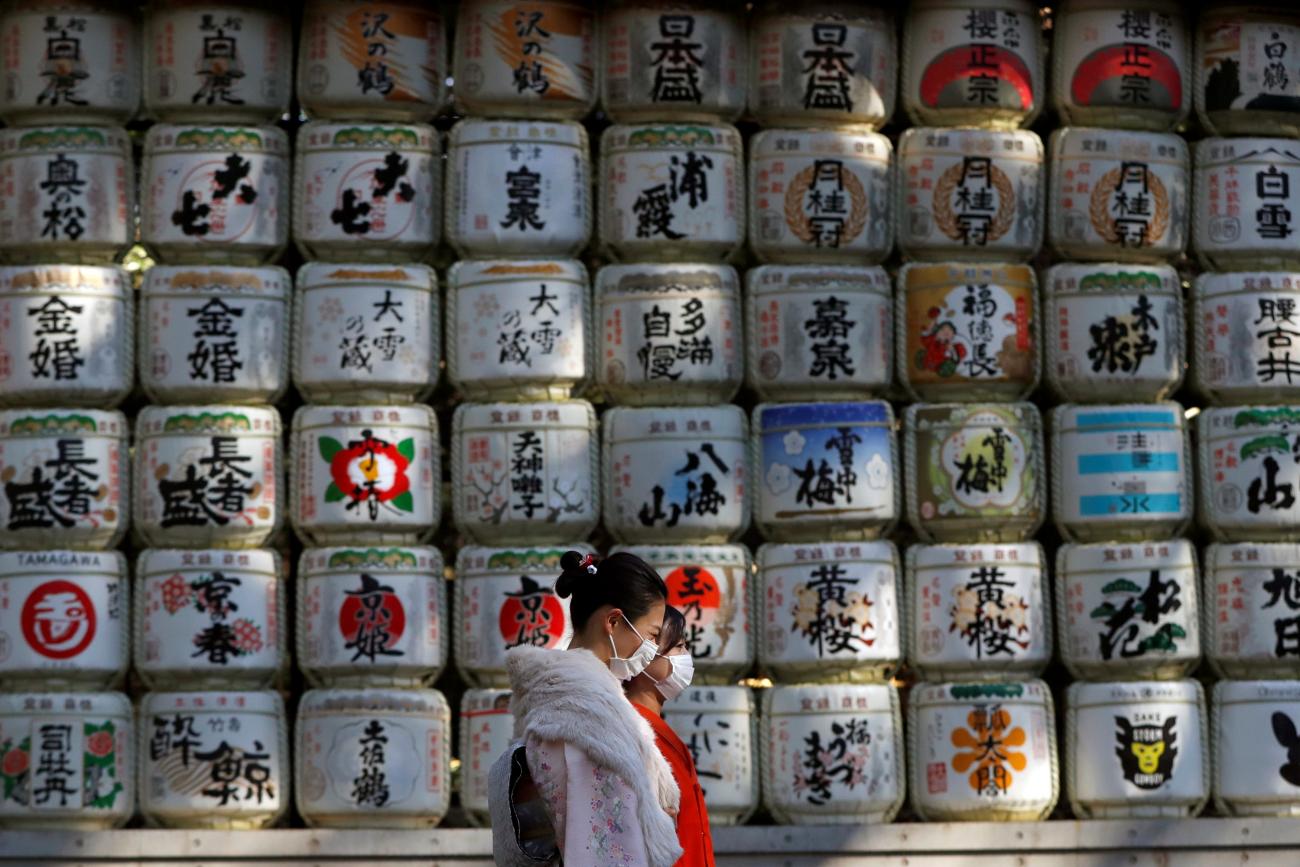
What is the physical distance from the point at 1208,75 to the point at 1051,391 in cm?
98

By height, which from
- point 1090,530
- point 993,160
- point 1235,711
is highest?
point 993,160

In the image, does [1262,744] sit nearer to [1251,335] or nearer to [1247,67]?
[1251,335]

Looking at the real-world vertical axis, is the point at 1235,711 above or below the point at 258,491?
below

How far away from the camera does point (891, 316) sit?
6.51m

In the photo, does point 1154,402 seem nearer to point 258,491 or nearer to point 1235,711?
point 1235,711

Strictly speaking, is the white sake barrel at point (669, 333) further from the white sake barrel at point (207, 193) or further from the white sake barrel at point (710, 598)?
the white sake barrel at point (207, 193)

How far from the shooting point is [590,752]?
12.2ft

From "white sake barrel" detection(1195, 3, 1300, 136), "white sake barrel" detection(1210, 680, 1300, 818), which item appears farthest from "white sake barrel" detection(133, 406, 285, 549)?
"white sake barrel" detection(1195, 3, 1300, 136)

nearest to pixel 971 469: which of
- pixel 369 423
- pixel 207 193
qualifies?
pixel 369 423

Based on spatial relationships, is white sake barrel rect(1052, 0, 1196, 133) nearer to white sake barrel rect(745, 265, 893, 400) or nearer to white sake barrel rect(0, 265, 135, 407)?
white sake barrel rect(745, 265, 893, 400)

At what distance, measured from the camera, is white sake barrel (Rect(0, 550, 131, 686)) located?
6.22 meters

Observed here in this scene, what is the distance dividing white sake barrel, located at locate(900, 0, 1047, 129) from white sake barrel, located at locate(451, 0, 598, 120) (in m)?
0.89

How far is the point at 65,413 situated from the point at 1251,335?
3.14 metres

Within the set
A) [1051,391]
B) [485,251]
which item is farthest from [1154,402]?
[485,251]
